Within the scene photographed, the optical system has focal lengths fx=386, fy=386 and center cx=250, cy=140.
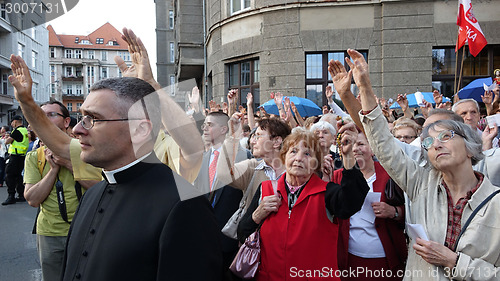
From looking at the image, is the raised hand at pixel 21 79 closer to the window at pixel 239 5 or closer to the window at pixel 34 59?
the window at pixel 239 5

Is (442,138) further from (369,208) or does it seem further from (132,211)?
(132,211)

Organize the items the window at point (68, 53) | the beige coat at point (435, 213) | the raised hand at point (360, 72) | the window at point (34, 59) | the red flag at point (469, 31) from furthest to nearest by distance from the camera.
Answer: the window at point (68, 53) < the window at point (34, 59) < the red flag at point (469, 31) < the raised hand at point (360, 72) < the beige coat at point (435, 213)

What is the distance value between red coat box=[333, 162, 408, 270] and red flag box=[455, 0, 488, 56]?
249 inches

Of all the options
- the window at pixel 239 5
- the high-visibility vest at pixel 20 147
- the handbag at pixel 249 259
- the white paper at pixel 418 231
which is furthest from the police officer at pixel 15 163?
the white paper at pixel 418 231

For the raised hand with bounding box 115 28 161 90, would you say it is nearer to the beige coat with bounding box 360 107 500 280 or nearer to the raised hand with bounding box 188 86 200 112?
the raised hand with bounding box 188 86 200 112

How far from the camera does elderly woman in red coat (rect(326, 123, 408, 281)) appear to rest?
2.81m

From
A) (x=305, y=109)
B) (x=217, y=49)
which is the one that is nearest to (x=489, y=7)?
(x=305, y=109)

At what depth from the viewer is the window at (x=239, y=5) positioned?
46.5ft

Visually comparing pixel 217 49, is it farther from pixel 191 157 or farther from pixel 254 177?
pixel 191 157

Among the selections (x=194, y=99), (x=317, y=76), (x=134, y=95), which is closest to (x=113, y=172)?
(x=134, y=95)

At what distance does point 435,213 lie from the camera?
2338 mm

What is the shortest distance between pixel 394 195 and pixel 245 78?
39.9 feet

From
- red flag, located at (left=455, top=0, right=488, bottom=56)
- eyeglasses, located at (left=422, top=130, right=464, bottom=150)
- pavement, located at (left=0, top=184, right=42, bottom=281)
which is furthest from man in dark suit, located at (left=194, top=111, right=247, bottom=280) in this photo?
red flag, located at (left=455, top=0, right=488, bottom=56)

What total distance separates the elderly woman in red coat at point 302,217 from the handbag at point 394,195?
49 centimetres
